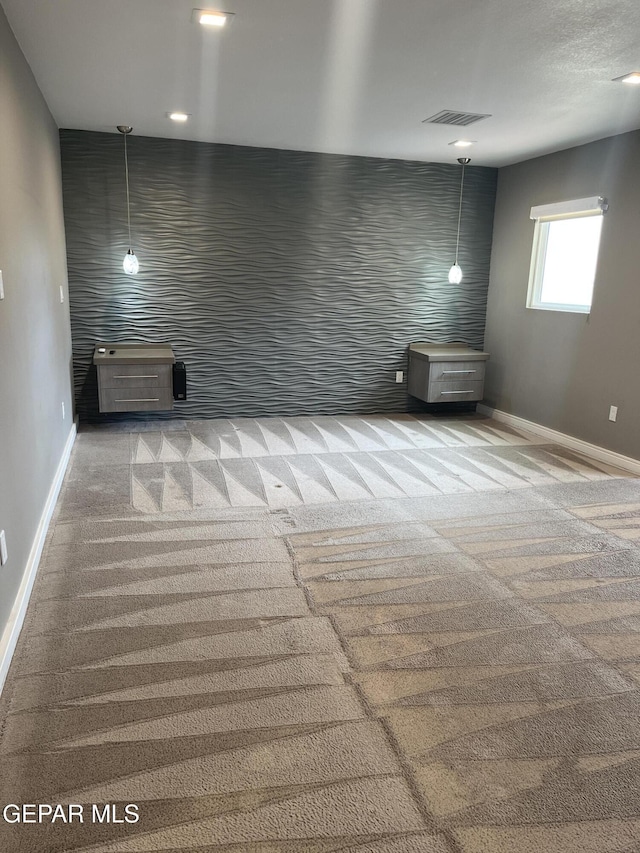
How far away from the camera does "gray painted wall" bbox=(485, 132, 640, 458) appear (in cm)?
456

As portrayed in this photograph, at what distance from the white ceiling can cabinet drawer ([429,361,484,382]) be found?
6.35 feet

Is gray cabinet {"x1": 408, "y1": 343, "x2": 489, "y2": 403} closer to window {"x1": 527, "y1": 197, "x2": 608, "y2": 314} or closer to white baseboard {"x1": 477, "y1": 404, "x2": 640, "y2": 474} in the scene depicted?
white baseboard {"x1": 477, "y1": 404, "x2": 640, "y2": 474}

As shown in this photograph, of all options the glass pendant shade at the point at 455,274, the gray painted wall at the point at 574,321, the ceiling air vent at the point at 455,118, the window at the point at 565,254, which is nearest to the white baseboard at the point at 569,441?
the gray painted wall at the point at 574,321

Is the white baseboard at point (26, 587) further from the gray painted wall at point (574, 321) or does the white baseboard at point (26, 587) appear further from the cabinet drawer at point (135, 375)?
the gray painted wall at point (574, 321)

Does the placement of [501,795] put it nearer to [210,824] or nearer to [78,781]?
[210,824]

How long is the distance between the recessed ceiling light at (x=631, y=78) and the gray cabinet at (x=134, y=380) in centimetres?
358

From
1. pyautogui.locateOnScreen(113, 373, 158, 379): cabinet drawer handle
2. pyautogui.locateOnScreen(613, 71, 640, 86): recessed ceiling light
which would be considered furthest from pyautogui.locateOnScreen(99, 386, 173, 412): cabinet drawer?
pyautogui.locateOnScreen(613, 71, 640, 86): recessed ceiling light

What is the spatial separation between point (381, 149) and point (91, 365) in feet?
10.3

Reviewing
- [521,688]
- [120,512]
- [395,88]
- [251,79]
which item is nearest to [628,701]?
[521,688]

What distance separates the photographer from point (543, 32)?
108 inches

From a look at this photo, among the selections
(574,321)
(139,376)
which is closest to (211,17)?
(139,376)

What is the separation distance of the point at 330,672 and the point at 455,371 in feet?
13.7

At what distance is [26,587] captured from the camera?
2.57 metres

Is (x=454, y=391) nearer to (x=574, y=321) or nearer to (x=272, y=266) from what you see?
(x=574, y=321)
